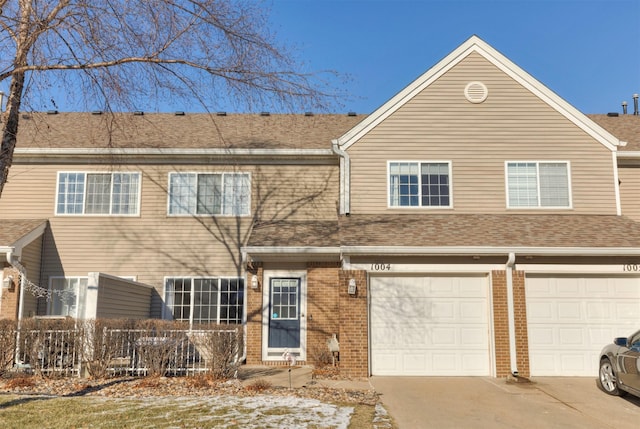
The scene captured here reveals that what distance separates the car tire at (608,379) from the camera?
32.3 feet

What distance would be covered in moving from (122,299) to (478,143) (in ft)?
32.1

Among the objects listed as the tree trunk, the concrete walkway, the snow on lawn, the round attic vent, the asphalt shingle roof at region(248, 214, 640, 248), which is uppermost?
the round attic vent

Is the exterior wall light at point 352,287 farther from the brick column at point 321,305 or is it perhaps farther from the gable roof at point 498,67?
the gable roof at point 498,67

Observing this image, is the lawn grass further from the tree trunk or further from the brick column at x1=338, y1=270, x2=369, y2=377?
the tree trunk

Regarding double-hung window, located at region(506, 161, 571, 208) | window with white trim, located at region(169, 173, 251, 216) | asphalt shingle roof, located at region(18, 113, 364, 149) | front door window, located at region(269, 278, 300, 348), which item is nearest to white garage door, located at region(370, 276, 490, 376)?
front door window, located at region(269, 278, 300, 348)

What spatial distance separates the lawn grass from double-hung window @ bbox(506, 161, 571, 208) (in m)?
8.04

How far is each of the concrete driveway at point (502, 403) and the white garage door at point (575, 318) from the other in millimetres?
425

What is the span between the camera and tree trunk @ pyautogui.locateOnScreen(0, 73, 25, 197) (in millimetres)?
8255

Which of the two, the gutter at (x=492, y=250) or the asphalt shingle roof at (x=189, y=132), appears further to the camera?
the asphalt shingle roof at (x=189, y=132)

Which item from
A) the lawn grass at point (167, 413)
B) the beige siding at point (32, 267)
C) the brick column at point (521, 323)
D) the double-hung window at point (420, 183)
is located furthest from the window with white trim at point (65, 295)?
the brick column at point (521, 323)

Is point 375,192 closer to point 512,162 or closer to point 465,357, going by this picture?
point 512,162

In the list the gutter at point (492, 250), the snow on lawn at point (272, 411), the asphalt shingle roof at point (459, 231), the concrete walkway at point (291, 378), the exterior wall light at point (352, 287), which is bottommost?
the snow on lawn at point (272, 411)

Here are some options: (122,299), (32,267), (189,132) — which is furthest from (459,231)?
(32,267)

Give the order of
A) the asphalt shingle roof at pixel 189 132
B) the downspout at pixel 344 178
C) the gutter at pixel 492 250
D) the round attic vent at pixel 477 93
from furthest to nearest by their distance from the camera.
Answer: the asphalt shingle roof at pixel 189 132
the round attic vent at pixel 477 93
the downspout at pixel 344 178
the gutter at pixel 492 250
